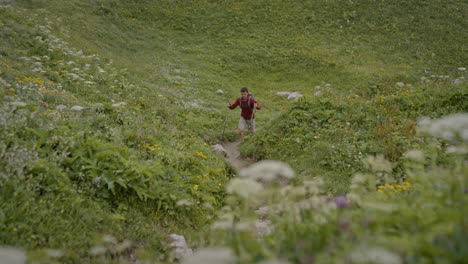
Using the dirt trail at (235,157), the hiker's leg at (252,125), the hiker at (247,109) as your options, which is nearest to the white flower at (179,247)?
the dirt trail at (235,157)

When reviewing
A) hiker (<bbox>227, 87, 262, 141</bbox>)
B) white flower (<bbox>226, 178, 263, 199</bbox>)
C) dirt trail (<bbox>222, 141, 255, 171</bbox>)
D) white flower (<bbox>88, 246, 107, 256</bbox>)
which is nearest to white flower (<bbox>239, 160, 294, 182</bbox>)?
white flower (<bbox>226, 178, 263, 199</bbox>)

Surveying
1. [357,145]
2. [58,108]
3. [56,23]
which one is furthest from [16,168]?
[56,23]

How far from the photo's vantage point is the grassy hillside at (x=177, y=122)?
4242 millimetres

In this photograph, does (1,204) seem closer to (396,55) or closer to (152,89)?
(152,89)

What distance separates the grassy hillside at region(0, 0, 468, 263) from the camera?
4.24 meters

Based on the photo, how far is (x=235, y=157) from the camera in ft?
37.4

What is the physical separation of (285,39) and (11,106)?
2723 centimetres

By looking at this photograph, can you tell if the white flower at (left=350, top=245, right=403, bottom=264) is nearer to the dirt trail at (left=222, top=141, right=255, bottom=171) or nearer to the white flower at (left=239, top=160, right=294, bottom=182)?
the white flower at (left=239, top=160, right=294, bottom=182)

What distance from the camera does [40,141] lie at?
5246 mm

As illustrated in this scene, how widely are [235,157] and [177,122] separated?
2650 millimetres

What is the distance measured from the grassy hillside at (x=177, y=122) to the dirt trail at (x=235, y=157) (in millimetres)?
355

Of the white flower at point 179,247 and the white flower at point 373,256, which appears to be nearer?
the white flower at point 373,256

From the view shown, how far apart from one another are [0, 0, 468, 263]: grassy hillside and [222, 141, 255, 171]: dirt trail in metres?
0.36

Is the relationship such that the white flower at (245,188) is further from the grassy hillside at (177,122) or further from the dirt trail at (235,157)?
the dirt trail at (235,157)
